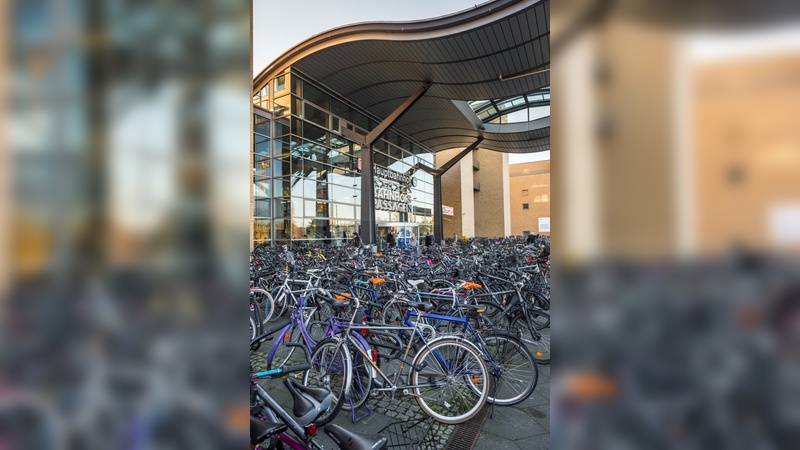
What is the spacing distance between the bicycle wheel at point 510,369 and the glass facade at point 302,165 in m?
14.5

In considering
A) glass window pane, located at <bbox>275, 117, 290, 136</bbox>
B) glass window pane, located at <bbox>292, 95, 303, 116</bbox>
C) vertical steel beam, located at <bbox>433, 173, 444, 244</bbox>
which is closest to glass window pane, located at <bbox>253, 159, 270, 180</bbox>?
glass window pane, located at <bbox>275, 117, 290, 136</bbox>

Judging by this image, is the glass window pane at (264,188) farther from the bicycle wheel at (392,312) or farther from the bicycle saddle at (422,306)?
the bicycle saddle at (422,306)

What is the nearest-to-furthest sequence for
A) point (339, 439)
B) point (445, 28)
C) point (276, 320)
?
point (339, 439), point (276, 320), point (445, 28)

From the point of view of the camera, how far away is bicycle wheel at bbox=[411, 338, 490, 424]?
3.02 meters

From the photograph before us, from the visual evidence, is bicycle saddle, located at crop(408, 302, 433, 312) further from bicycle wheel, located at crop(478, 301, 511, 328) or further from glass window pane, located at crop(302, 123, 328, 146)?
glass window pane, located at crop(302, 123, 328, 146)

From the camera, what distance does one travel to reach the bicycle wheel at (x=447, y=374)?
9.89ft

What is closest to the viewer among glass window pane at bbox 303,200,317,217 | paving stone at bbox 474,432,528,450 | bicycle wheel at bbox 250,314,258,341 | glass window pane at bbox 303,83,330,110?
paving stone at bbox 474,432,528,450

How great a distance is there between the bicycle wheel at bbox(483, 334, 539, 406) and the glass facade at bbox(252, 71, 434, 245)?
14529 mm

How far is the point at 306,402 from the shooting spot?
77.3 inches
